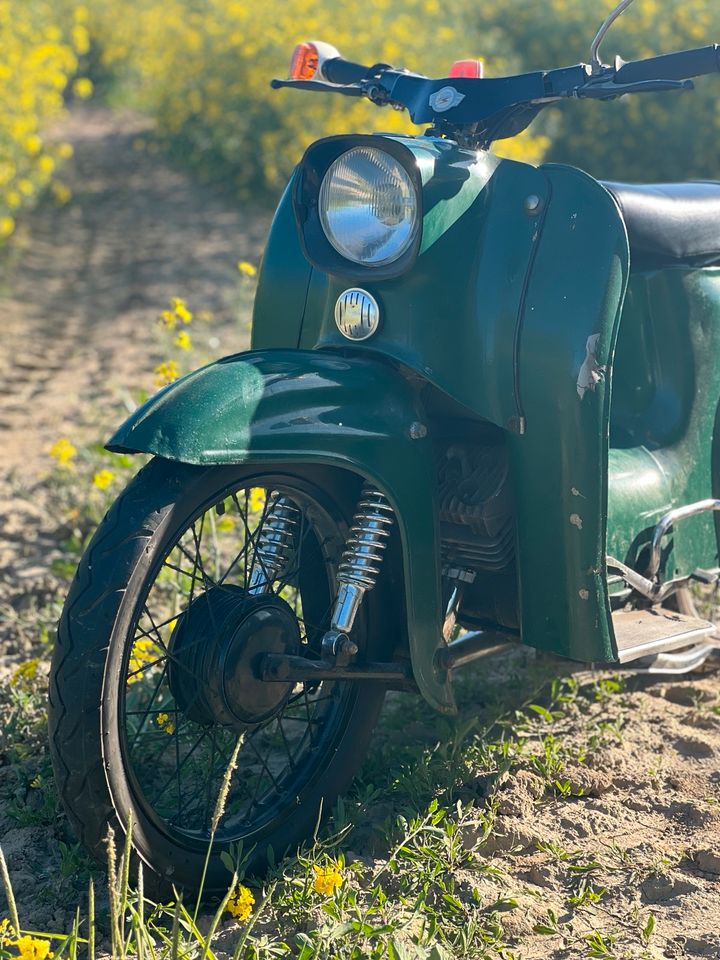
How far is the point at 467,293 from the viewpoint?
7.74 feet

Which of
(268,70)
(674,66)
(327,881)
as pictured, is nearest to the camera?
(327,881)

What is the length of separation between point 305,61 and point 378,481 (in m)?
1.20

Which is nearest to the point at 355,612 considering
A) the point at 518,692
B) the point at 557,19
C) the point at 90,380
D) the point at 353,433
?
the point at 353,433

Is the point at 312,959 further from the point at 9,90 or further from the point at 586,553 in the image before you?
the point at 9,90

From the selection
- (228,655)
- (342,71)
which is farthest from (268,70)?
(228,655)

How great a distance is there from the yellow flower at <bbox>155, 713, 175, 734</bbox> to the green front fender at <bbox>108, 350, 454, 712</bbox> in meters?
0.53

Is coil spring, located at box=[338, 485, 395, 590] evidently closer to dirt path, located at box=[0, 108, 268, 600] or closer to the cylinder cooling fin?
the cylinder cooling fin

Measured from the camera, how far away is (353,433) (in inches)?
86.5

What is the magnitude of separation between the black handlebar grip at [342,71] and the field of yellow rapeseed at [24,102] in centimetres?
472

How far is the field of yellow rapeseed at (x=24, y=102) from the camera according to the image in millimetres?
7750

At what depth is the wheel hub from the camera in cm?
218

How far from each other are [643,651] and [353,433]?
0.82 meters

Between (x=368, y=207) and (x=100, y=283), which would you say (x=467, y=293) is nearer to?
(x=368, y=207)

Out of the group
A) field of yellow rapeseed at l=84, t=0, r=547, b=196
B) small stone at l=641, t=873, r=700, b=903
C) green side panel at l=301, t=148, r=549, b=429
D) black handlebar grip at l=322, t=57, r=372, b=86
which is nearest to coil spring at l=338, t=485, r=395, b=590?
green side panel at l=301, t=148, r=549, b=429
